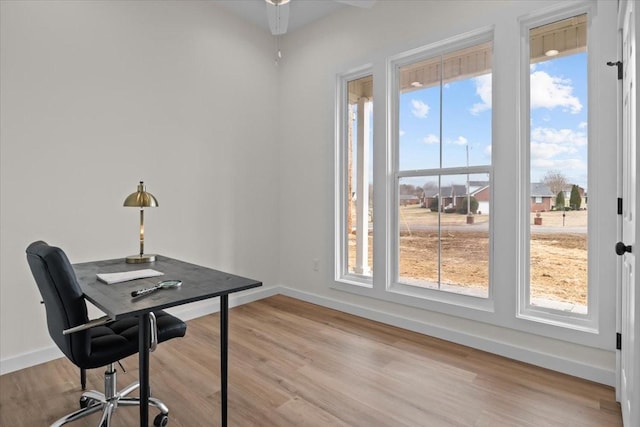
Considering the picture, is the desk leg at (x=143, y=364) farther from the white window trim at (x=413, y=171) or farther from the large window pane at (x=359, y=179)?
the large window pane at (x=359, y=179)

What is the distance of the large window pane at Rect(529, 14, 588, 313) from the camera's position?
2.34m

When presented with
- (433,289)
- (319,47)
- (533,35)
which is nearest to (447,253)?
(433,289)

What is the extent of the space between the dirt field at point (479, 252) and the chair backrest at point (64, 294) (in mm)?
2493

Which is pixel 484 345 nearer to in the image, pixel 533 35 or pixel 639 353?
pixel 639 353

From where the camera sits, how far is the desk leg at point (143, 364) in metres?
1.43

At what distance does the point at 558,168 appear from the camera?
95.0 inches

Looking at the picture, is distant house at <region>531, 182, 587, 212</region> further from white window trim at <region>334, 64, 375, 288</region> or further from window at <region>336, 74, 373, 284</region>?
white window trim at <region>334, 64, 375, 288</region>

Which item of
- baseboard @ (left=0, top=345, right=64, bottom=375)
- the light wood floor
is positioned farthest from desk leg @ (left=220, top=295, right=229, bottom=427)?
baseboard @ (left=0, top=345, right=64, bottom=375)

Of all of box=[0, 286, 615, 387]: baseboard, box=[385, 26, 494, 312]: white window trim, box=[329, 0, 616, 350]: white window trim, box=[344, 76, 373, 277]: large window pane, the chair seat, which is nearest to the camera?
the chair seat

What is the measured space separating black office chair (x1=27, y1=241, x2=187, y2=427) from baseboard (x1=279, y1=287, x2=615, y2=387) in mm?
1976

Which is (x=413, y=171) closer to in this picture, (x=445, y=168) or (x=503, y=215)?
(x=445, y=168)

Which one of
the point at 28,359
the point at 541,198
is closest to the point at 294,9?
the point at 541,198

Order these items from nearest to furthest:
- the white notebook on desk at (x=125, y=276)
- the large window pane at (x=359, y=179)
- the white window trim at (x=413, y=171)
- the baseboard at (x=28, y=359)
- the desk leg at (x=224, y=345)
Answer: the desk leg at (x=224, y=345) → the white notebook on desk at (x=125, y=276) → the baseboard at (x=28, y=359) → the white window trim at (x=413, y=171) → the large window pane at (x=359, y=179)

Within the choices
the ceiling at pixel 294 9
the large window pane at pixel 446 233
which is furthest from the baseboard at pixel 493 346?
the ceiling at pixel 294 9
